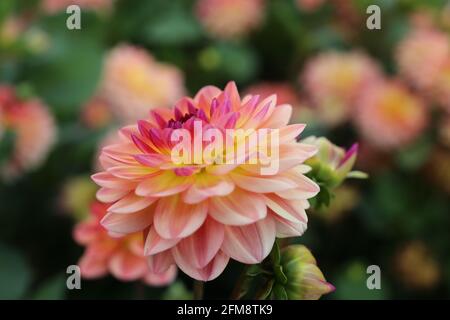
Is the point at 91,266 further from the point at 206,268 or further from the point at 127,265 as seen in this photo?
the point at 206,268

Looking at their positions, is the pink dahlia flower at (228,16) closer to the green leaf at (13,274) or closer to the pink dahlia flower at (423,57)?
the pink dahlia flower at (423,57)

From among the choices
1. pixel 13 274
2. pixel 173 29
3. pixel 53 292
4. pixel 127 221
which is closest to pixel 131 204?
pixel 127 221

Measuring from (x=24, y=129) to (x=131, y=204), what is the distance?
445 millimetres

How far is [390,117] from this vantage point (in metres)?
0.79

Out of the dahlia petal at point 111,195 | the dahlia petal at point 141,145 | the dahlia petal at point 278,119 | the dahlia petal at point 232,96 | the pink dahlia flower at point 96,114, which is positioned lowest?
the dahlia petal at point 111,195

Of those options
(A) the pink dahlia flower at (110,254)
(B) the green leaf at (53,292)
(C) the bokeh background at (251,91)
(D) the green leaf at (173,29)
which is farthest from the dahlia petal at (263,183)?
(D) the green leaf at (173,29)

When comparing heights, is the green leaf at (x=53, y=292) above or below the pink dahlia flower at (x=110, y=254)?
below

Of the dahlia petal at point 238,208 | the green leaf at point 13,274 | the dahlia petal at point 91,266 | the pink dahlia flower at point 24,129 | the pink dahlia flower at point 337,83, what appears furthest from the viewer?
the pink dahlia flower at point 337,83

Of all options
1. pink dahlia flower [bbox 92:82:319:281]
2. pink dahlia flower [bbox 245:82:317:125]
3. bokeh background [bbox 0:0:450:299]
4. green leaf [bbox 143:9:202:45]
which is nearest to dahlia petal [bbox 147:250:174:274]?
pink dahlia flower [bbox 92:82:319:281]

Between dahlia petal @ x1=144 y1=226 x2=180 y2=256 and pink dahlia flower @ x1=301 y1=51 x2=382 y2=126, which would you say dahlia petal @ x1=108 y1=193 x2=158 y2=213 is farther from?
pink dahlia flower @ x1=301 y1=51 x2=382 y2=126

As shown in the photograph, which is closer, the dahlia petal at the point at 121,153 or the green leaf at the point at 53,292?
the dahlia petal at the point at 121,153

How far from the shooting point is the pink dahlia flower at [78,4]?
910mm
